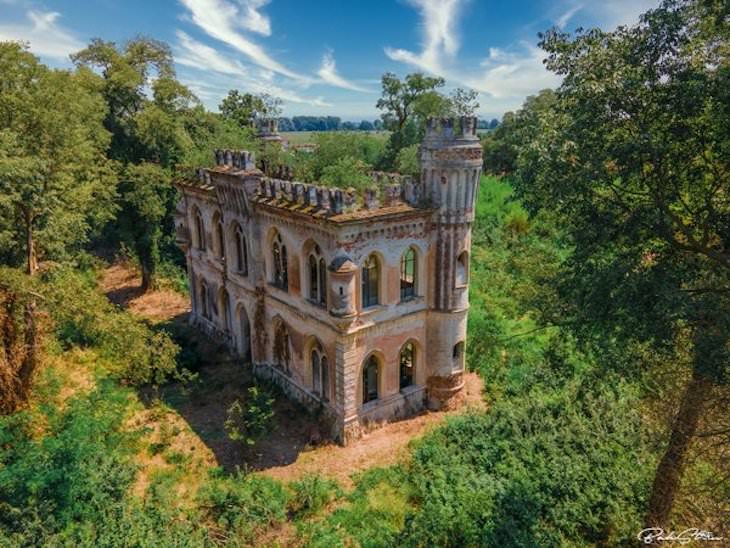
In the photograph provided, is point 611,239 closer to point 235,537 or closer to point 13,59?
point 235,537

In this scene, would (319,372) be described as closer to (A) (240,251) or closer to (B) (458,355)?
(B) (458,355)

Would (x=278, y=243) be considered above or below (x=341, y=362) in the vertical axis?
above

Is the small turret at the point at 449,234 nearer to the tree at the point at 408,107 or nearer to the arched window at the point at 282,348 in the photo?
the arched window at the point at 282,348

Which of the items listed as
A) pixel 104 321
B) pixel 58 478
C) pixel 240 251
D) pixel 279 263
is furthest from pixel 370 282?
pixel 58 478

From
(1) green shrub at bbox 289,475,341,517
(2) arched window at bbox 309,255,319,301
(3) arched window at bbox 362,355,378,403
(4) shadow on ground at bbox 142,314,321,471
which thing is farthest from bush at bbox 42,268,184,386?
(3) arched window at bbox 362,355,378,403

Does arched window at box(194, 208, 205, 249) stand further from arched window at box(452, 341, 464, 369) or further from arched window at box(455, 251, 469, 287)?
arched window at box(452, 341, 464, 369)

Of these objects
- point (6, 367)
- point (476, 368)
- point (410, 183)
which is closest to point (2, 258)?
point (6, 367)

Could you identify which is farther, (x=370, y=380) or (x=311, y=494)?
(x=370, y=380)
